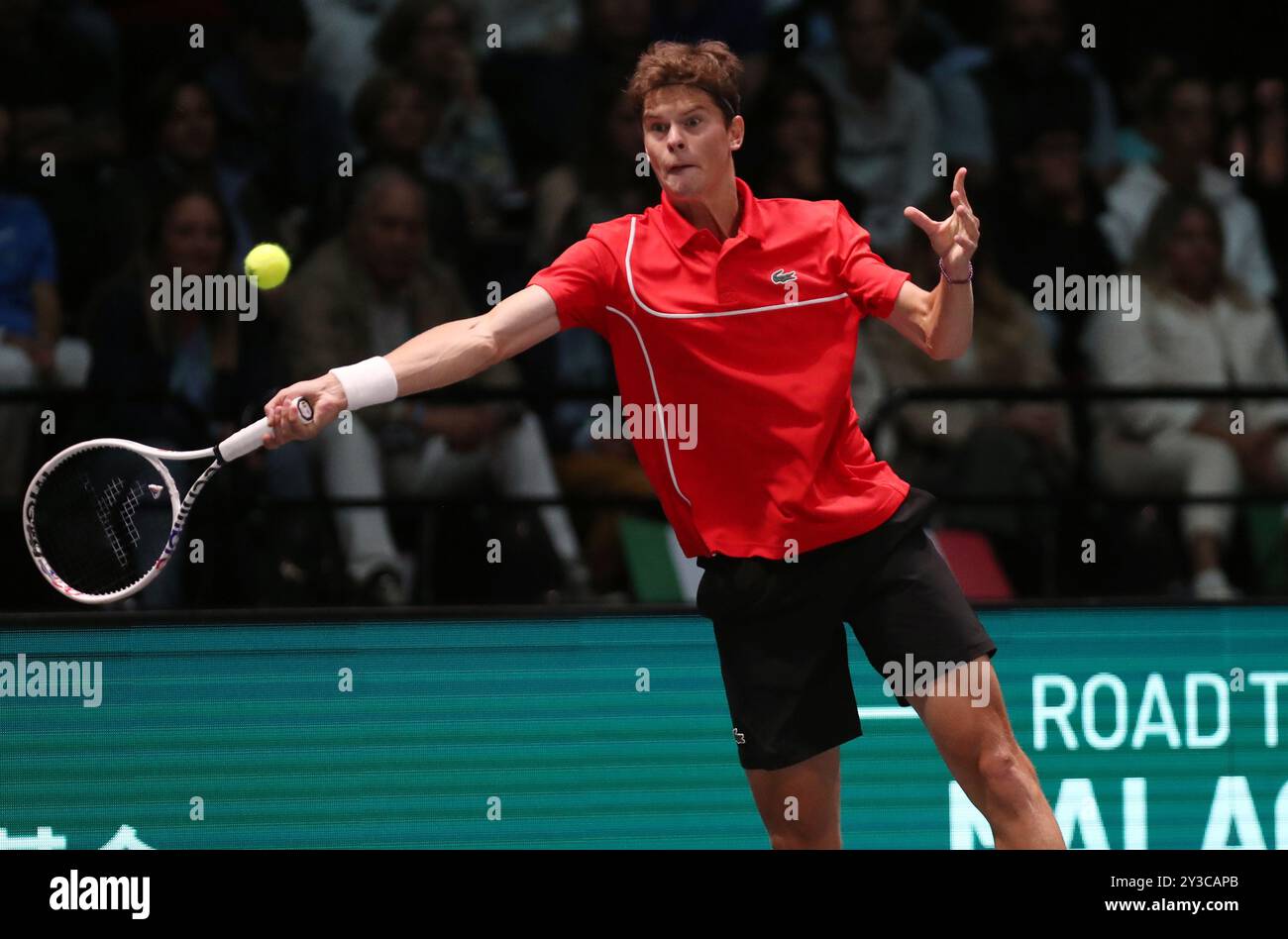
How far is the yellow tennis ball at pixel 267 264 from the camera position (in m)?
5.04

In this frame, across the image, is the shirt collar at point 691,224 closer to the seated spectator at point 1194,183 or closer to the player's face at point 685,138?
the player's face at point 685,138

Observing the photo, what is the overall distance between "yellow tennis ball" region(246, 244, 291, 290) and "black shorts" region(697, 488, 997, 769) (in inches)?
60.7

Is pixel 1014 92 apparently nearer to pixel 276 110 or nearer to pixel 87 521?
pixel 276 110

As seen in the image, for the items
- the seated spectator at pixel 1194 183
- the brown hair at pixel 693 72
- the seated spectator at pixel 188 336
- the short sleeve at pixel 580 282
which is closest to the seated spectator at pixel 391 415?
the seated spectator at pixel 188 336

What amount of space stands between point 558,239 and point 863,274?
8.98ft

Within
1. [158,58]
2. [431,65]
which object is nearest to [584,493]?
[431,65]

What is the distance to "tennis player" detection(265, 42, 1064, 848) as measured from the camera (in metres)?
4.19

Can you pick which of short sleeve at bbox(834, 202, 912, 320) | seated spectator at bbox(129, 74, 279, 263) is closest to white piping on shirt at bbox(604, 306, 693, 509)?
short sleeve at bbox(834, 202, 912, 320)

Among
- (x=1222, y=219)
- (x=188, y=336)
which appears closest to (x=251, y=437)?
(x=188, y=336)

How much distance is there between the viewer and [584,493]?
6648 millimetres

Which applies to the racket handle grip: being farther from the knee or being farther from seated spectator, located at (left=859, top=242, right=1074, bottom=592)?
seated spectator, located at (left=859, top=242, right=1074, bottom=592)

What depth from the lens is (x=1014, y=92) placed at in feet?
24.6

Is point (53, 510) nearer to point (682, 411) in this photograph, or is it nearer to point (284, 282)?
point (682, 411)

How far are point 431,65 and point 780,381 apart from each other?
128 inches
